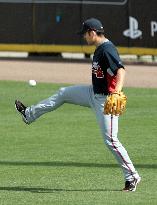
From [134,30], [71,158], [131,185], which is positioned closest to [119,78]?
[131,185]

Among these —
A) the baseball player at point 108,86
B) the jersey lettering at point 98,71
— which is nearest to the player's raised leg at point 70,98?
the baseball player at point 108,86

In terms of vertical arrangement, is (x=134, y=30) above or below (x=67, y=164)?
below

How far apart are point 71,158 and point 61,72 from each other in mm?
12530

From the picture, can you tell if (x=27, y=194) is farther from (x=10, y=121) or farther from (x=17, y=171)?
(x=10, y=121)

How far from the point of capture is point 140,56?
93.7 feet

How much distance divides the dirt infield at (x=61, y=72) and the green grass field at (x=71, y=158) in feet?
13.1

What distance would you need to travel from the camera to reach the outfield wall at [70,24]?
27.0 metres

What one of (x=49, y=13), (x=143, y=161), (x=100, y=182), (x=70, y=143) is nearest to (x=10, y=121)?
(x=70, y=143)

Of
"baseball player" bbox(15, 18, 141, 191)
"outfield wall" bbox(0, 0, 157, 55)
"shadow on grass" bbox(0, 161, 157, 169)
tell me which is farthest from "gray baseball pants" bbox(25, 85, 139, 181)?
"outfield wall" bbox(0, 0, 157, 55)

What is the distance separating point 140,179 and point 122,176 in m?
0.71

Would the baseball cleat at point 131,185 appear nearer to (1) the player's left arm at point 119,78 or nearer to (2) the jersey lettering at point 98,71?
(1) the player's left arm at point 119,78

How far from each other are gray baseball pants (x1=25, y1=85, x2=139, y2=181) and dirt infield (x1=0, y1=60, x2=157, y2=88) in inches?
447

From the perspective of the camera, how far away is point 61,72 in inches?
973

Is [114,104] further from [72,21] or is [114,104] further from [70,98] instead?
[72,21]
